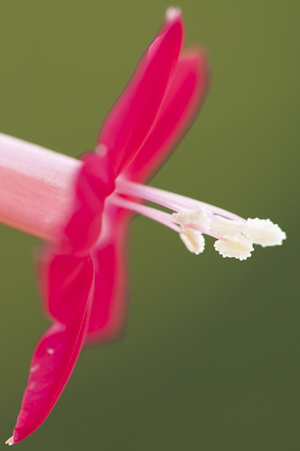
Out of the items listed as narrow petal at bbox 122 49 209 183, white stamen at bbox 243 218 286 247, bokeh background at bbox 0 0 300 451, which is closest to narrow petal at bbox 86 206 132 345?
narrow petal at bbox 122 49 209 183

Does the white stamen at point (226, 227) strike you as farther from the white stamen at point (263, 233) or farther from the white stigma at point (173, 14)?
the white stigma at point (173, 14)

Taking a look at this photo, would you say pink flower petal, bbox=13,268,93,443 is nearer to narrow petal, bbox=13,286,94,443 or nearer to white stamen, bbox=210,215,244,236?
narrow petal, bbox=13,286,94,443

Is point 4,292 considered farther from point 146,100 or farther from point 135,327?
point 146,100

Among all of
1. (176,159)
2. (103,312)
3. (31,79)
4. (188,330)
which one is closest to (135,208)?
(103,312)

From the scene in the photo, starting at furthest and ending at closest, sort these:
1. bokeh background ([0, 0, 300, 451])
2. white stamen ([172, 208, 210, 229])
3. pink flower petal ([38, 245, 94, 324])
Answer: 1. bokeh background ([0, 0, 300, 451])
2. white stamen ([172, 208, 210, 229])
3. pink flower petal ([38, 245, 94, 324])

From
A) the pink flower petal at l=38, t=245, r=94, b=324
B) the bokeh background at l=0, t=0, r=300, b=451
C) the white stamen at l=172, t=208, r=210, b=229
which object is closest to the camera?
the pink flower petal at l=38, t=245, r=94, b=324

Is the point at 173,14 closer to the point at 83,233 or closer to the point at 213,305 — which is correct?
the point at 83,233
